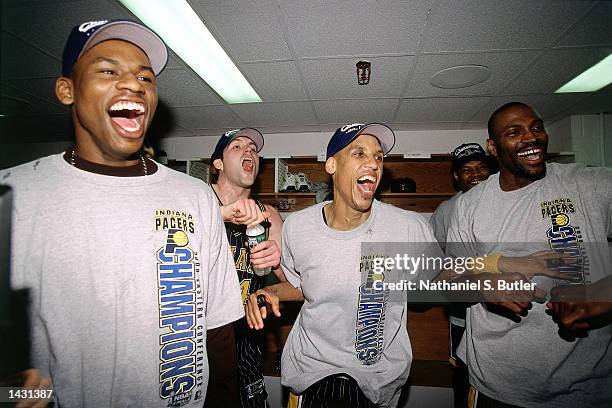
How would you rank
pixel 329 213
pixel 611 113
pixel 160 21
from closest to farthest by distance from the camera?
pixel 329 213, pixel 160 21, pixel 611 113

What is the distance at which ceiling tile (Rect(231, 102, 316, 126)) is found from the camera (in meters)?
4.03

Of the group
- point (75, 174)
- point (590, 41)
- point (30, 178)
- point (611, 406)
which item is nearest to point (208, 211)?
point (75, 174)

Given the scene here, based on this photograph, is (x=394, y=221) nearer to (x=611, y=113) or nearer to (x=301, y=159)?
(x=301, y=159)

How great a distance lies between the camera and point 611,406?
133cm

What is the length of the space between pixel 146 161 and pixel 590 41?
3461 millimetres

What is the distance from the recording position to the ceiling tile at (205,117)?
13.9ft

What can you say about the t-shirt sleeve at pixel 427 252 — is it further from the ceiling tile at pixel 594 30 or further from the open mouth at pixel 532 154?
the ceiling tile at pixel 594 30

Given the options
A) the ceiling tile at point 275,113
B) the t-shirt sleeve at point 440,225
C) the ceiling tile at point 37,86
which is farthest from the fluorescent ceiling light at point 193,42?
the t-shirt sleeve at point 440,225

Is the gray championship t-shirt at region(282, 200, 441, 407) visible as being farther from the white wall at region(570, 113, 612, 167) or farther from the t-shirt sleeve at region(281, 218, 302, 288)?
the white wall at region(570, 113, 612, 167)

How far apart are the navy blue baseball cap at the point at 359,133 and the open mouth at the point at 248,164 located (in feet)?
2.24

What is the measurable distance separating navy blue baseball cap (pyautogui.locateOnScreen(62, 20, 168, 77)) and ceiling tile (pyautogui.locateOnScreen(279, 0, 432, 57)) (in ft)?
4.22

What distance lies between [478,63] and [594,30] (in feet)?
2.59

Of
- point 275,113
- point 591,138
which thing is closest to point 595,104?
point 591,138

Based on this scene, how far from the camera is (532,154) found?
5.30ft
